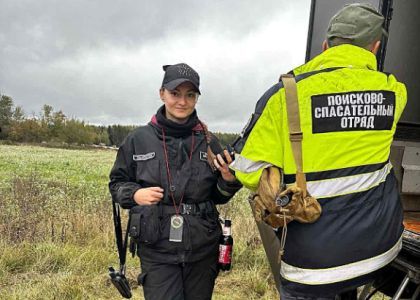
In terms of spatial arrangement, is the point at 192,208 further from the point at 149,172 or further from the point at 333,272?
the point at 333,272

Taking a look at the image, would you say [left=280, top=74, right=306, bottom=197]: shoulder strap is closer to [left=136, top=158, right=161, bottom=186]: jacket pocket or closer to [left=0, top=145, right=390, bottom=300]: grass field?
[left=136, top=158, right=161, bottom=186]: jacket pocket

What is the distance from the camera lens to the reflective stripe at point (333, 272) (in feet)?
5.81

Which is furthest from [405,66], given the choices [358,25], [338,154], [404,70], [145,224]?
[145,224]

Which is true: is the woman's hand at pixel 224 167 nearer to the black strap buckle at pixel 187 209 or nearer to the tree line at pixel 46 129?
the black strap buckle at pixel 187 209

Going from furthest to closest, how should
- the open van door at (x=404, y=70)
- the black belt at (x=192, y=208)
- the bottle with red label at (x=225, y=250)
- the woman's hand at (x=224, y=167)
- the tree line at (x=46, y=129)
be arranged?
the tree line at (x=46, y=129) < the open van door at (x=404, y=70) < the bottle with red label at (x=225, y=250) < the black belt at (x=192, y=208) < the woman's hand at (x=224, y=167)

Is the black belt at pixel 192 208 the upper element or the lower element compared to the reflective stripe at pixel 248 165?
lower

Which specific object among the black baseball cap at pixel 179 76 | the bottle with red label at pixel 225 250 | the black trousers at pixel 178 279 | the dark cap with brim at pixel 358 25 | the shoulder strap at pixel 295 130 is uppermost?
the dark cap with brim at pixel 358 25

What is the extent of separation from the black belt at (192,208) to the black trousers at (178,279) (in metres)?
0.29

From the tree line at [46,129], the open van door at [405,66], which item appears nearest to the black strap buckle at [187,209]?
the open van door at [405,66]

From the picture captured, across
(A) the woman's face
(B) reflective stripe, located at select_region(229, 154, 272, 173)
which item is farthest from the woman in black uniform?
(B) reflective stripe, located at select_region(229, 154, 272, 173)

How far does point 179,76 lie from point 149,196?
76cm

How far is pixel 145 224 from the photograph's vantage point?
2420 millimetres

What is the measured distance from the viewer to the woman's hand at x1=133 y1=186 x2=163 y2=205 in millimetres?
2432

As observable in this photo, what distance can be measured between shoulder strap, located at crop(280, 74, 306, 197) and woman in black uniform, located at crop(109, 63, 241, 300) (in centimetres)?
74
